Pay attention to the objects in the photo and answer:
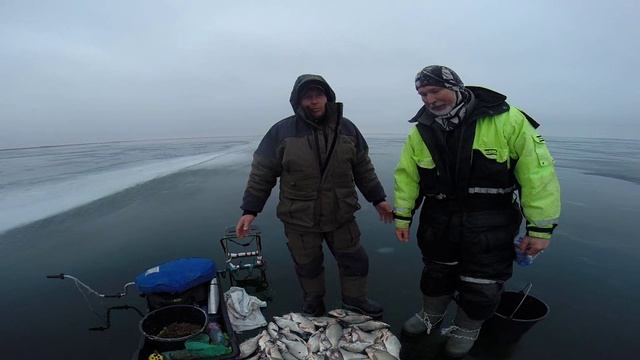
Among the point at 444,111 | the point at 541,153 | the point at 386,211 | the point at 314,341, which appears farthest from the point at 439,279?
the point at 444,111

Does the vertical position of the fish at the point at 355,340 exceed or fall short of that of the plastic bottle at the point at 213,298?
it falls short

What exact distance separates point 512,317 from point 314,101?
282 centimetres

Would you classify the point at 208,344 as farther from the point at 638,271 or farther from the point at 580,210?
the point at 580,210

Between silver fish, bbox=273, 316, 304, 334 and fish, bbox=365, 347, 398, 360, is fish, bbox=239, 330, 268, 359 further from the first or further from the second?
fish, bbox=365, 347, 398, 360

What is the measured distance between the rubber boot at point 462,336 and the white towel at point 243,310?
1851mm

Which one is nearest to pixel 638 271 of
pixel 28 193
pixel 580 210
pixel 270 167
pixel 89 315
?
pixel 580 210

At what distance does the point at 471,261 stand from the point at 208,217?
5760 mm

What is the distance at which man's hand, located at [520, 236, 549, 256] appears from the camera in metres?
2.26

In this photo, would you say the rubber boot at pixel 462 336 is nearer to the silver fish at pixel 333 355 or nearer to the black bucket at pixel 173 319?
the silver fish at pixel 333 355

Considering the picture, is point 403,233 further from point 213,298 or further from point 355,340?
point 213,298

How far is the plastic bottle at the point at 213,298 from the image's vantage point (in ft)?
10.6

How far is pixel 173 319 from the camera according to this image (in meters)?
3.06

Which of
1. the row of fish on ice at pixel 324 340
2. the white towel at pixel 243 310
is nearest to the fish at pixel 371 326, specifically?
the row of fish on ice at pixel 324 340

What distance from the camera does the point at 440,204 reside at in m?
2.65
